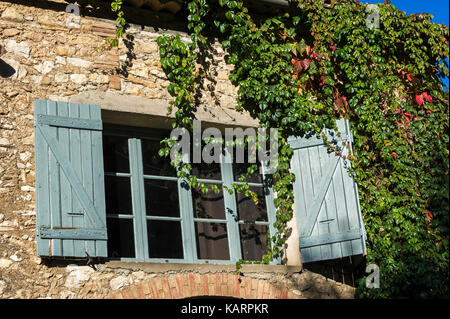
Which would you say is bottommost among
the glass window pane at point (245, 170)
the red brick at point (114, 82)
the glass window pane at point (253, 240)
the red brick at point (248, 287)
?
the red brick at point (248, 287)

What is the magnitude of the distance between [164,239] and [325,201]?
148 centimetres

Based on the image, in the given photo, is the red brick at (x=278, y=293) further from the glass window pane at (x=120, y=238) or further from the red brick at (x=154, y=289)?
the glass window pane at (x=120, y=238)

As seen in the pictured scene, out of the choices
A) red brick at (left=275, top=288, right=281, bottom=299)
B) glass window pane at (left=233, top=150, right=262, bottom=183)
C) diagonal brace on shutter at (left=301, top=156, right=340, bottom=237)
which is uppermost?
glass window pane at (left=233, top=150, right=262, bottom=183)

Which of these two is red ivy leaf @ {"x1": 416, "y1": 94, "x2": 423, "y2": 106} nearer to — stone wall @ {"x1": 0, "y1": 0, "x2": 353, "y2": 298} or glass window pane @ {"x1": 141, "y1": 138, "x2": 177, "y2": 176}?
stone wall @ {"x1": 0, "y1": 0, "x2": 353, "y2": 298}

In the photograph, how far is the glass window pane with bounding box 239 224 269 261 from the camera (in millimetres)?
6242

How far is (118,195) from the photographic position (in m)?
5.87

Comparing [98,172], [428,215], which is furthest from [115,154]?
[428,215]

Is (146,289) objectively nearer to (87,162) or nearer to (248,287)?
(248,287)

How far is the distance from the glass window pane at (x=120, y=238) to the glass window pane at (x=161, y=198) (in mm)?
263

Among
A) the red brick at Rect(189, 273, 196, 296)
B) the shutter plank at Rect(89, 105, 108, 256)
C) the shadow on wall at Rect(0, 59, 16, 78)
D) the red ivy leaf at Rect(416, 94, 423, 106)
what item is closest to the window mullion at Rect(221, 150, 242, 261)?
the red brick at Rect(189, 273, 196, 296)

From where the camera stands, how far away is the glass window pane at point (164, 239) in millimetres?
5848

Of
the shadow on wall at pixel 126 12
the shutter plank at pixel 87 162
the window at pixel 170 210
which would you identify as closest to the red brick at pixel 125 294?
the window at pixel 170 210

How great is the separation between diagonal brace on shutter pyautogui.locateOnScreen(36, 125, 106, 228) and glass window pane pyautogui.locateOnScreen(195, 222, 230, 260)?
3.27 ft

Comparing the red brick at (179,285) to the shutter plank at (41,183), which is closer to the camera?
the shutter plank at (41,183)
